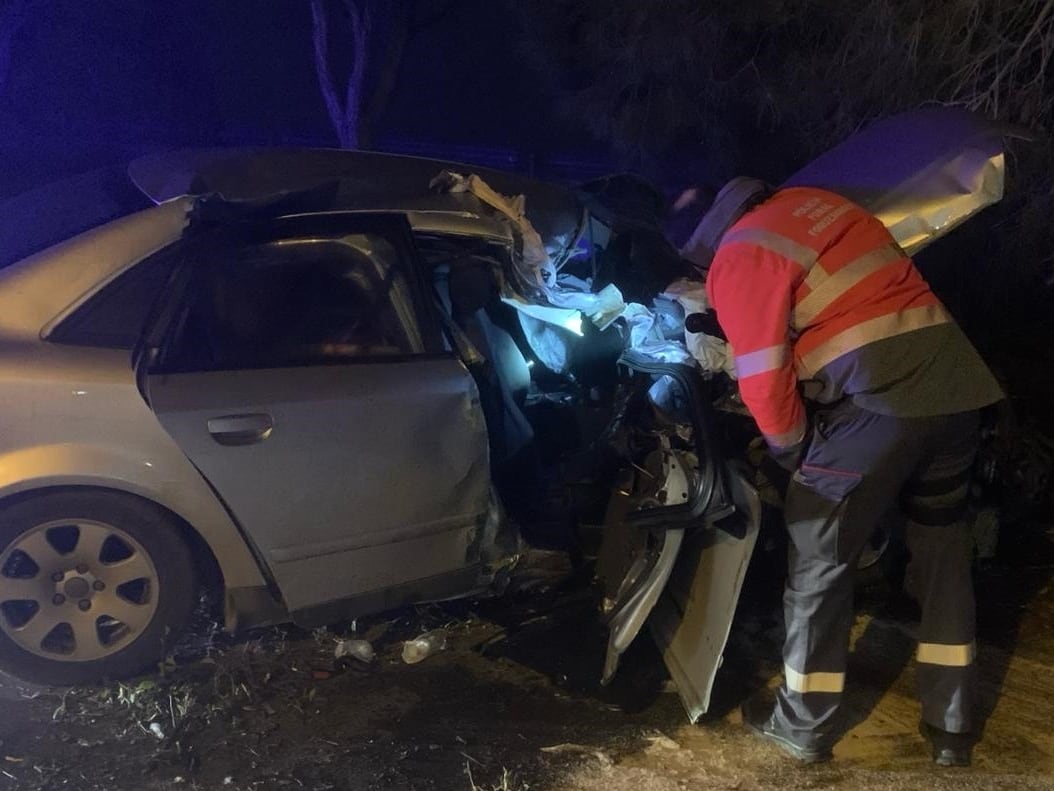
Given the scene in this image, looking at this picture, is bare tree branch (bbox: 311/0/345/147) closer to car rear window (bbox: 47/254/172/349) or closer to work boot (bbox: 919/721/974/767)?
car rear window (bbox: 47/254/172/349)

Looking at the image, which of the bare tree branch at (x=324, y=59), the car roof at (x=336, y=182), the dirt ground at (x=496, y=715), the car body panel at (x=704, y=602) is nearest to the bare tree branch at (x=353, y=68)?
the bare tree branch at (x=324, y=59)

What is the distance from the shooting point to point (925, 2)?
4.44 meters

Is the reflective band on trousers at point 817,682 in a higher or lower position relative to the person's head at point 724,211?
lower

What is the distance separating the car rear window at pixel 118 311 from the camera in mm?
2760

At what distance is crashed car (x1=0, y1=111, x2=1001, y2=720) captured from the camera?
8.98 ft

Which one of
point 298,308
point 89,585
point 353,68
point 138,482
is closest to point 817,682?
point 298,308

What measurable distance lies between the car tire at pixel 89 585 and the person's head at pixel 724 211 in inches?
76.3

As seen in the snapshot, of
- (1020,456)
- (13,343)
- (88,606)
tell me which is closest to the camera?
(13,343)

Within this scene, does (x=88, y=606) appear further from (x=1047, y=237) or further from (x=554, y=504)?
(x=1047, y=237)

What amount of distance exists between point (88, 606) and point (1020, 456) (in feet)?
12.5

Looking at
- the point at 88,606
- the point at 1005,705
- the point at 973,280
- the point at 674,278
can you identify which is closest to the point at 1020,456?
the point at 1005,705

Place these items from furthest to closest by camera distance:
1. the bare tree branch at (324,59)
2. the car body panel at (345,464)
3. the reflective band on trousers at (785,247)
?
the bare tree branch at (324,59)
the car body panel at (345,464)
the reflective band on trousers at (785,247)

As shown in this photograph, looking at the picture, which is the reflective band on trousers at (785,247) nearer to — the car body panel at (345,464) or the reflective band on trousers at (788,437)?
the reflective band on trousers at (788,437)

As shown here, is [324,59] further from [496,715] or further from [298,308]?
[496,715]
